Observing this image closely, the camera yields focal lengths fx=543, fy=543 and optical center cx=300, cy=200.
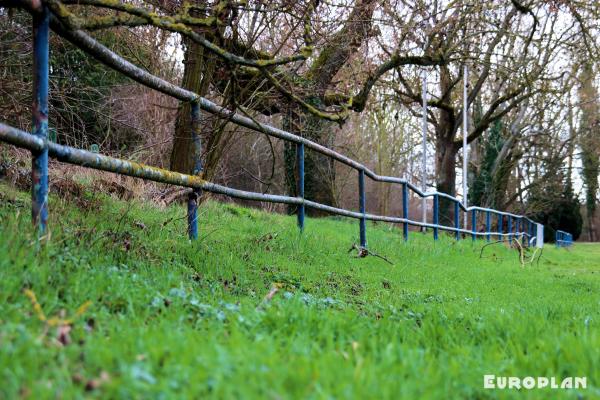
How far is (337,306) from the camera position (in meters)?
3.11

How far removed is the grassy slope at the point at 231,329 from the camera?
→ 1.51m

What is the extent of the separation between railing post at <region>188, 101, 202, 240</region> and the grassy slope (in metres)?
0.19

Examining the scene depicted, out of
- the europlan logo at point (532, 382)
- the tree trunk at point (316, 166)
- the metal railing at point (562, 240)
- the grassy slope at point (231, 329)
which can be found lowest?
the europlan logo at point (532, 382)

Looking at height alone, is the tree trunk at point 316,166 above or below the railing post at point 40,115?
above

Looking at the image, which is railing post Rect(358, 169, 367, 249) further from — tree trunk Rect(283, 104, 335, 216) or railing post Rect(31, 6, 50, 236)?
tree trunk Rect(283, 104, 335, 216)

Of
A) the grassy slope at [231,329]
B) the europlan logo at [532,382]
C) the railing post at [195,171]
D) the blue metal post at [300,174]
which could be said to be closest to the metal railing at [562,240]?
the blue metal post at [300,174]

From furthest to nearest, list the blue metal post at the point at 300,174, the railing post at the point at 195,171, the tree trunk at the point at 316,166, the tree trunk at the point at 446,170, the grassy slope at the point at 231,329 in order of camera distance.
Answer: the tree trunk at the point at 446,170
the tree trunk at the point at 316,166
the blue metal post at the point at 300,174
the railing post at the point at 195,171
the grassy slope at the point at 231,329

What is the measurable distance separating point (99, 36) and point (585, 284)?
19.3 ft

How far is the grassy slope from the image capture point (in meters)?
1.51

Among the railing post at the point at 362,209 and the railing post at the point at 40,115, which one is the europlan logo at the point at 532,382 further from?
the railing post at the point at 362,209

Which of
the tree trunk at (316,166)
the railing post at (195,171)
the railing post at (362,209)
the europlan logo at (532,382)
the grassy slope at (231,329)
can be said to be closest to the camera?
the grassy slope at (231,329)

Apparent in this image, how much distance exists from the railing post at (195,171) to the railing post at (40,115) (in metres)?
1.53

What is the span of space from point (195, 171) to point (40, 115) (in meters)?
1.65

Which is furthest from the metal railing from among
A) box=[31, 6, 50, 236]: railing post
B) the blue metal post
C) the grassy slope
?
box=[31, 6, 50, 236]: railing post
